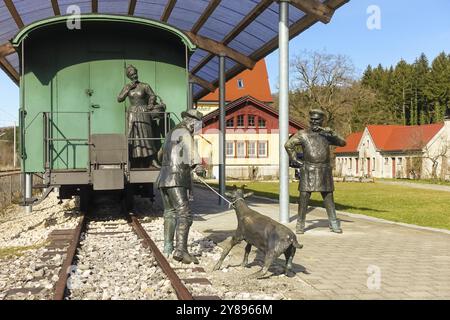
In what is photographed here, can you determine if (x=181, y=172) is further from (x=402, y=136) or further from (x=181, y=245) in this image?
(x=402, y=136)

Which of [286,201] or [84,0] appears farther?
[84,0]

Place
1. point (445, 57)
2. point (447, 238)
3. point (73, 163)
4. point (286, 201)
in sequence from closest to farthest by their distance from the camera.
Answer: point (447, 238)
point (286, 201)
point (73, 163)
point (445, 57)

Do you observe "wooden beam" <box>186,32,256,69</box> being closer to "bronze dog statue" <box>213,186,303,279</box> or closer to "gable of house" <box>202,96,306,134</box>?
"bronze dog statue" <box>213,186,303,279</box>

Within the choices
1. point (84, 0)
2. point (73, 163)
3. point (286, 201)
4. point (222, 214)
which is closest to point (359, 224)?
point (286, 201)

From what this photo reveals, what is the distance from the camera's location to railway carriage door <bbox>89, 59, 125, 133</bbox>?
12.5 m

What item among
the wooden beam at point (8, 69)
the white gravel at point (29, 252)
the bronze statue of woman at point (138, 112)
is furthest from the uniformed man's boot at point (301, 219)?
the wooden beam at point (8, 69)

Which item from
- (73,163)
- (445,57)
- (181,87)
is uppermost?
(445,57)

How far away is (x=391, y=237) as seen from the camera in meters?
9.63

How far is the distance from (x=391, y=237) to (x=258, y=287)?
4.88 m

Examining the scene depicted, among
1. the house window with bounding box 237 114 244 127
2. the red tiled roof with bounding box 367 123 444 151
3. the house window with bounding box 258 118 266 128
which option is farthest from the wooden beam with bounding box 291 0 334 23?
the red tiled roof with bounding box 367 123 444 151

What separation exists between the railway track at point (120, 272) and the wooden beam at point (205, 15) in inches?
257

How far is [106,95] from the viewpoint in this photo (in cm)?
1256

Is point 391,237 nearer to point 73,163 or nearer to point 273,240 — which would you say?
point 273,240
